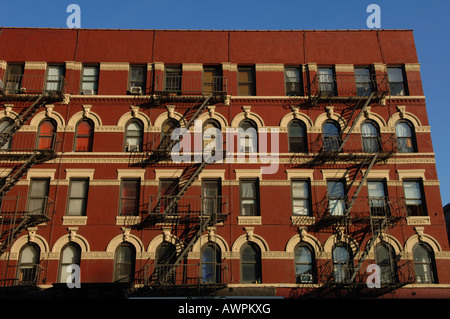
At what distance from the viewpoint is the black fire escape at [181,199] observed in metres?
22.9

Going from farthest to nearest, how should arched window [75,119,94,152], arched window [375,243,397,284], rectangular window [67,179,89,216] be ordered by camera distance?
arched window [75,119,94,152], rectangular window [67,179,89,216], arched window [375,243,397,284]

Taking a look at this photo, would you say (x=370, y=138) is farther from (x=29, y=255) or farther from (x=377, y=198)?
(x=29, y=255)

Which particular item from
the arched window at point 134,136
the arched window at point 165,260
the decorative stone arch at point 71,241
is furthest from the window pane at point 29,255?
the arched window at point 134,136

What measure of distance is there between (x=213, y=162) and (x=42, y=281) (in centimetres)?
911

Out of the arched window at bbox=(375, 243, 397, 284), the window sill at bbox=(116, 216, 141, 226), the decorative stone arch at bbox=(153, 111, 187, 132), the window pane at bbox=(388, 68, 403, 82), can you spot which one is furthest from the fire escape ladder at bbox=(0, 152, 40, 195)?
the window pane at bbox=(388, 68, 403, 82)

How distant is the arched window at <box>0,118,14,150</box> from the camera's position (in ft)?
81.0

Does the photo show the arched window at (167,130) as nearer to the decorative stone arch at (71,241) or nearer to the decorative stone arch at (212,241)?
the decorative stone arch at (212,241)

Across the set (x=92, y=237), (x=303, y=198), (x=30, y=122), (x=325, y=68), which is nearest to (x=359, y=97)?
(x=325, y=68)

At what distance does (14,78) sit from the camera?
26.5m

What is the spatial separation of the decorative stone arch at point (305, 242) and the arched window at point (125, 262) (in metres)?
6.82

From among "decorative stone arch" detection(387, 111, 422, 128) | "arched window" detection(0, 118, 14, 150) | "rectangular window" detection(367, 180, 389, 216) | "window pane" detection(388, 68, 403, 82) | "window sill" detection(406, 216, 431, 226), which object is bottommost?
"window sill" detection(406, 216, 431, 226)

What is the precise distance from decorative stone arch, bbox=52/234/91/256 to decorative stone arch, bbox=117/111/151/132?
18.4 feet

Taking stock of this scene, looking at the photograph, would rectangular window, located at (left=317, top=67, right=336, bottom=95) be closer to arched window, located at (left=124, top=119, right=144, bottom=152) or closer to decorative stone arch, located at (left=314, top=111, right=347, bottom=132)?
decorative stone arch, located at (left=314, top=111, right=347, bottom=132)
